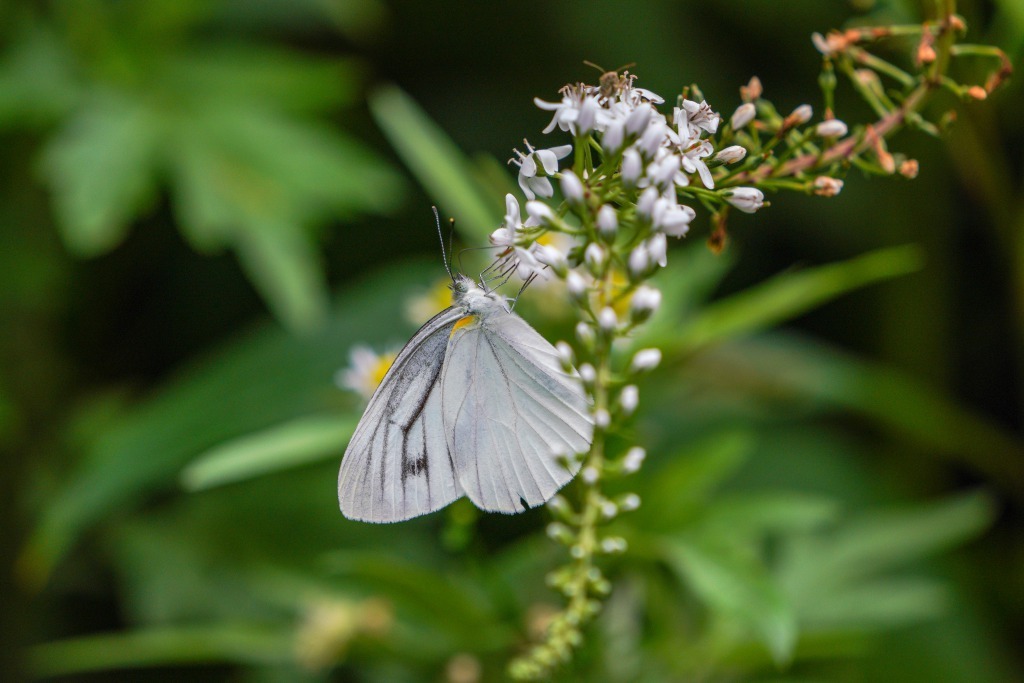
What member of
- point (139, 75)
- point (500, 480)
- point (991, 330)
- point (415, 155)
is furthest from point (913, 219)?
point (139, 75)

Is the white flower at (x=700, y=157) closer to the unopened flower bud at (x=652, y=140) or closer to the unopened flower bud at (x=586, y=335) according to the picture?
Result: the unopened flower bud at (x=652, y=140)

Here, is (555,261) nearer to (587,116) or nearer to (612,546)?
(587,116)

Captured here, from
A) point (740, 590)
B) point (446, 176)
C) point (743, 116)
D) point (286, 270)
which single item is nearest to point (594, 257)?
point (743, 116)

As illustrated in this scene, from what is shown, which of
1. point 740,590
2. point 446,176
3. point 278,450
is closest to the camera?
point 740,590

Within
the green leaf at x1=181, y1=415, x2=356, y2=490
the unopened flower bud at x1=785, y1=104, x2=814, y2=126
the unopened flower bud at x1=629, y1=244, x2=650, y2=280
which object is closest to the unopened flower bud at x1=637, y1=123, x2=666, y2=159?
the unopened flower bud at x1=629, y1=244, x2=650, y2=280

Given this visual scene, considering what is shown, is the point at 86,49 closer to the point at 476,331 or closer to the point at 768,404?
the point at 476,331

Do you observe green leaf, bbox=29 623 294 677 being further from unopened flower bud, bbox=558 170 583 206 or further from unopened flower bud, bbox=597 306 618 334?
unopened flower bud, bbox=558 170 583 206
